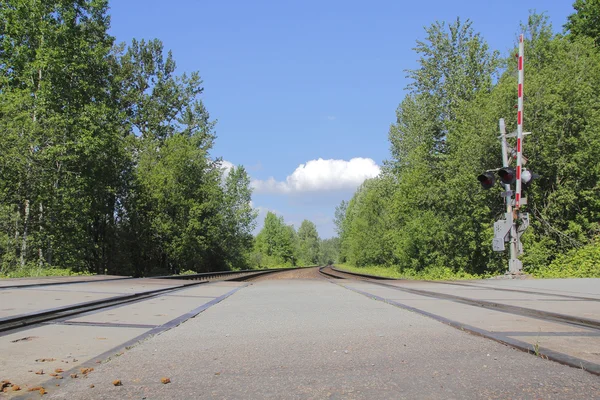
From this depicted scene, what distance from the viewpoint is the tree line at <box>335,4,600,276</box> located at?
1975cm

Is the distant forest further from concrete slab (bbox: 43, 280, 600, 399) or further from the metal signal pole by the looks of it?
concrete slab (bbox: 43, 280, 600, 399)

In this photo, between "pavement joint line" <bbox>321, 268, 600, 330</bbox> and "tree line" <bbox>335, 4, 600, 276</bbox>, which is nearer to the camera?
"pavement joint line" <bbox>321, 268, 600, 330</bbox>

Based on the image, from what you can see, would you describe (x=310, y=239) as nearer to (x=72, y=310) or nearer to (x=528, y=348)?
(x=72, y=310)

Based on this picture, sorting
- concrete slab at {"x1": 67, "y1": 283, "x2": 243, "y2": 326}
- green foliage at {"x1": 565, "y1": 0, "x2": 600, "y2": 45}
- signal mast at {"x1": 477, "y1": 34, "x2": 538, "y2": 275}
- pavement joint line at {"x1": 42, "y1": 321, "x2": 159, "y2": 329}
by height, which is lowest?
concrete slab at {"x1": 67, "y1": 283, "x2": 243, "y2": 326}

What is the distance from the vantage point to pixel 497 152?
22359mm

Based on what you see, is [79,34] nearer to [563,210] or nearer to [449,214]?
[449,214]

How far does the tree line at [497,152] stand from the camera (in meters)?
19.8

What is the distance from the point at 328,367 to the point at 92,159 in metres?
28.4

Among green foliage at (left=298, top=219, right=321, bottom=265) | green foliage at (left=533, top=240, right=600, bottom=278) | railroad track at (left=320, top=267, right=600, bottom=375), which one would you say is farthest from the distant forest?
green foliage at (left=298, top=219, right=321, bottom=265)

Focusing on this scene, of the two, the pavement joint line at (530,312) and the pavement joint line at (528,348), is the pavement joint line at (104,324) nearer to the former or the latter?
the pavement joint line at (528,348)

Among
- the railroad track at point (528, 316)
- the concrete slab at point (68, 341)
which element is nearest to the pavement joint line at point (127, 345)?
the concrete slab at point (68, 341)

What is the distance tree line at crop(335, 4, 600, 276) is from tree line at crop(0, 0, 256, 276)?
18.6m

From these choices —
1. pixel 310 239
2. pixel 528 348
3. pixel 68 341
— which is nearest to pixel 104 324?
pixel 68 341

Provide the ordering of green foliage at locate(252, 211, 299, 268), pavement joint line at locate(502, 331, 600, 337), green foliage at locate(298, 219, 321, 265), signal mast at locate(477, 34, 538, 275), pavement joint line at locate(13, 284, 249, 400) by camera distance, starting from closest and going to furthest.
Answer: pavement joint line at locate(13, 284, 249, 400) < pavement joint line at locate(502, 331, 600, 337) < signal mast at locate(477, 34, 538, 275) < green foliage at locate(252, 211, 299, 268) < green foliage at locate(298, 219, 321, 265)
